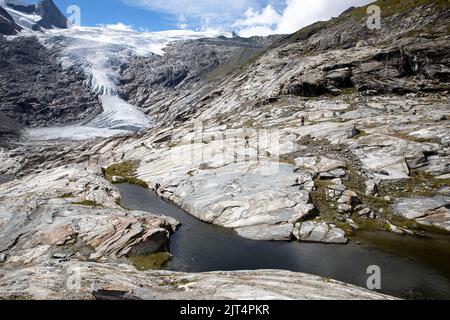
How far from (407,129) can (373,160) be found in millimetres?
13186

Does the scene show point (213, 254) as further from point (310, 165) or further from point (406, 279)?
point (310, 165)

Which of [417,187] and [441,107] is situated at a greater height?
[441,107]

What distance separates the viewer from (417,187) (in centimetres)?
5862

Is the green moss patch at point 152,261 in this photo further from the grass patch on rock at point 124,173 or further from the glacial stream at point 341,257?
the grass patch on rock at point 124,173

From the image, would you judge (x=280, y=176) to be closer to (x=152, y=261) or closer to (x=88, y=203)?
(x=152, y=261)

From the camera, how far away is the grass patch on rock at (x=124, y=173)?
8276cm

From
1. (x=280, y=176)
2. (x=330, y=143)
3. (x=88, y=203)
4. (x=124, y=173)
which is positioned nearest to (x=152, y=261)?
(x=88, y=203)

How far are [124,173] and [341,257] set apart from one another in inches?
2308

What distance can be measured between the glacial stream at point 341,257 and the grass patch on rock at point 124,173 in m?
31.5

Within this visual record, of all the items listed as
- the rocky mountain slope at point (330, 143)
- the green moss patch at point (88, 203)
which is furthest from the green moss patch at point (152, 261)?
the green moss patch at point (88, 203)
